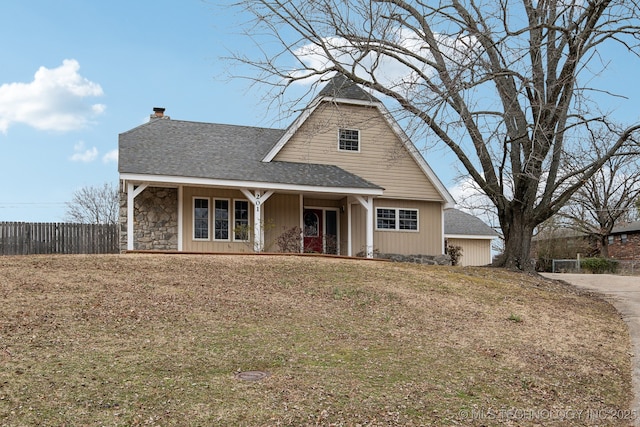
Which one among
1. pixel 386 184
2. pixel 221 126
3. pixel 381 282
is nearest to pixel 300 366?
pixel 381 282

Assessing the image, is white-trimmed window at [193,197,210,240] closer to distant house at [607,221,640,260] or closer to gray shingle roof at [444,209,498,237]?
gray shingle roof at [444,209,498,237]

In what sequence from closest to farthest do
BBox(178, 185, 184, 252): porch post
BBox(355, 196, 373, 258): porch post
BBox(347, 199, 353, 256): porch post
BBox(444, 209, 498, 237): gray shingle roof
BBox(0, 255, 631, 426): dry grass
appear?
BBox(0, 255, 631, 426): dry grass < BBox(178, 185, 184, 252): porch post < BBox(355, 196, 373, 258): porch post < BBox(347, 199, 353, 256): porch post < BBox(444, 209, 498, 237): gray shingle roof

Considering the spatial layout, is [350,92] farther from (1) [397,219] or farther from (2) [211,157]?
(2) [211,157]

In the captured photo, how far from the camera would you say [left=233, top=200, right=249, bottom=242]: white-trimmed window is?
20.9 metres

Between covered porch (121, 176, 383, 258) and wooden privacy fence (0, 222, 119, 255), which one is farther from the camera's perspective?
wooden privacy fence (0, 222, 119, 255)

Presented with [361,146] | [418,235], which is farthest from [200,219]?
[418,235]

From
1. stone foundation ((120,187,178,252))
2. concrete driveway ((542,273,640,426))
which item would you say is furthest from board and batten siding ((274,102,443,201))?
concrete driveway ((542,273,640,426))

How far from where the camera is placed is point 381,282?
14844 mm

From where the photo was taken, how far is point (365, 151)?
23.2 metres

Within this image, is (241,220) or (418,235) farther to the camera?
(418,235)

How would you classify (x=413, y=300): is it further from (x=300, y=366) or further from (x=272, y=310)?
(x=300, y=366)

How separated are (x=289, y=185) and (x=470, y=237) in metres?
18.6

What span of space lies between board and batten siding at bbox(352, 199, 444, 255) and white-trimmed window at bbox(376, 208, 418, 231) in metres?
0.12

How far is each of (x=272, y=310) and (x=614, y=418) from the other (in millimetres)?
5736
